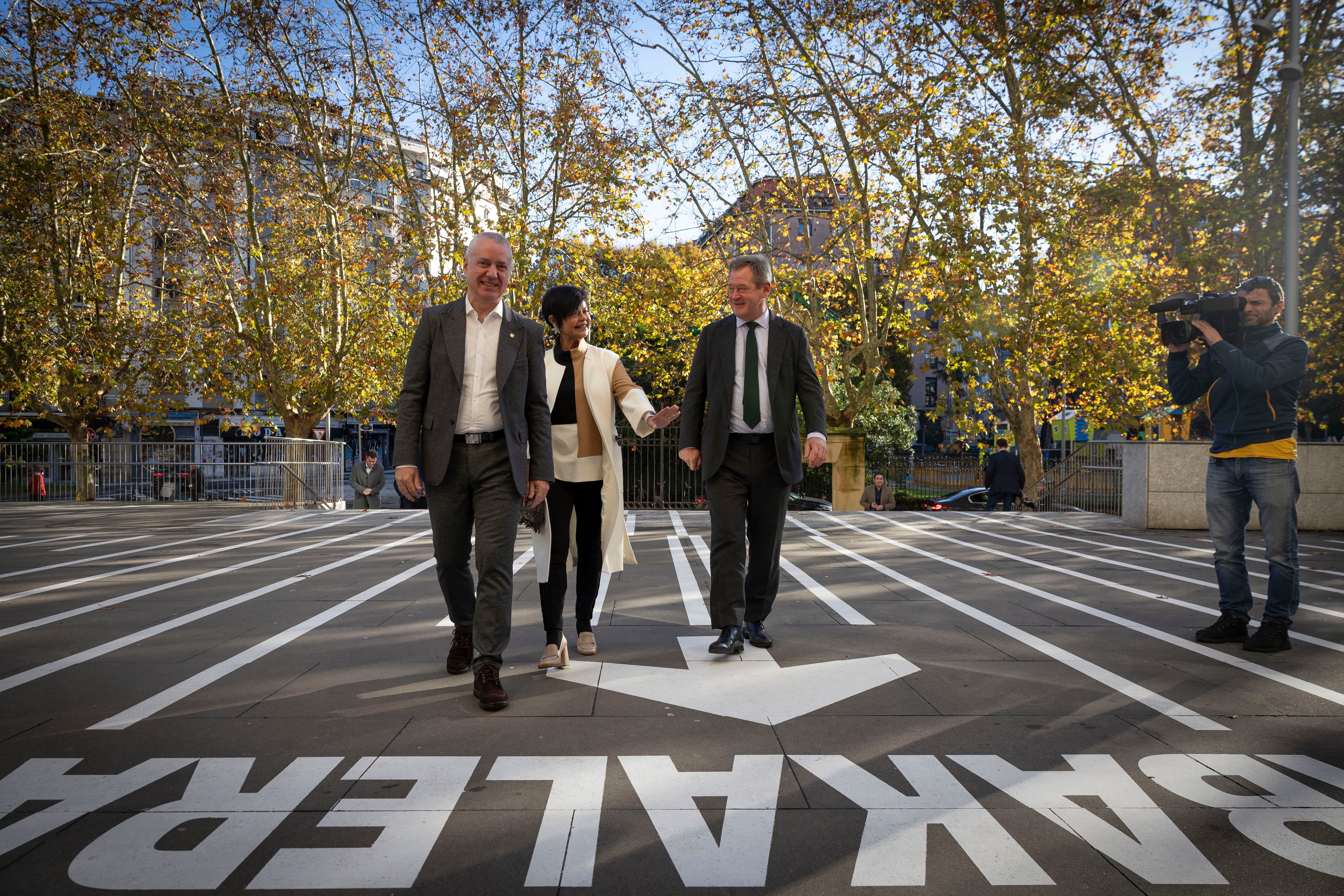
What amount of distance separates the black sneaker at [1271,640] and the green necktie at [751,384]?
9.90 ft

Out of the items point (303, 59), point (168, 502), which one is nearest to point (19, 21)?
point (303, 59)

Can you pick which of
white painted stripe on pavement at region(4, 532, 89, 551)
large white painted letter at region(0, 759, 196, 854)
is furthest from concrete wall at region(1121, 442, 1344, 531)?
white painted stripe on pavement at region(4, 532, 89, 551)

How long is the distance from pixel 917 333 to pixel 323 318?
14.0m

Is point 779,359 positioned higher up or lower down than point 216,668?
higher up

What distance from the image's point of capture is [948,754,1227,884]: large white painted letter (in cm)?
230

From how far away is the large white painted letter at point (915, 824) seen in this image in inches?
88.9

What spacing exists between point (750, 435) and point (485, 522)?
1541 mm

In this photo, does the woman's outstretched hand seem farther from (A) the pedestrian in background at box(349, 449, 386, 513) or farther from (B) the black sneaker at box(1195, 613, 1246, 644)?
(A) the pedestrian in background at box(349, 449, 386, 513)

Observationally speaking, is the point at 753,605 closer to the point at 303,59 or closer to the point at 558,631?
the point at 558,631

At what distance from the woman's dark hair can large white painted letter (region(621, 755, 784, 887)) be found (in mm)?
2387

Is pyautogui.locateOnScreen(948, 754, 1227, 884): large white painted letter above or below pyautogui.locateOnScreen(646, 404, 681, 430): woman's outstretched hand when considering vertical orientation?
below

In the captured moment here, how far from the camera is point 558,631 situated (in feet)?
14.3

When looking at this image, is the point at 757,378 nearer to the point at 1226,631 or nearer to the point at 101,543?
the point at 1226,631

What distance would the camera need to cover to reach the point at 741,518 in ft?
15.5
